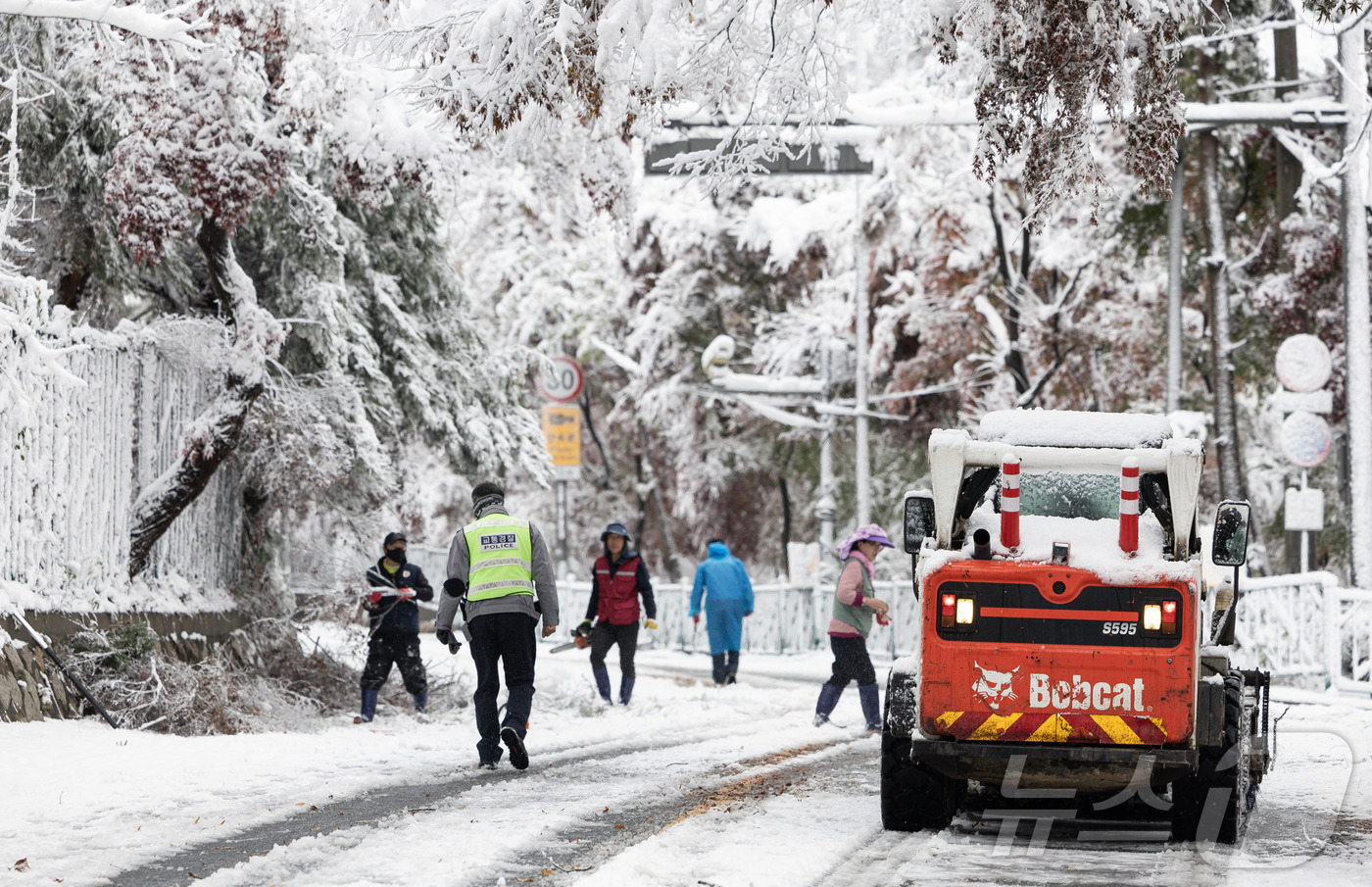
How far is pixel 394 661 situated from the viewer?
45.5 feet

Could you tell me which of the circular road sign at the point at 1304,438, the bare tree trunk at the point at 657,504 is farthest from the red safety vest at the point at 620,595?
the bare tree trunk at the point at 657,504

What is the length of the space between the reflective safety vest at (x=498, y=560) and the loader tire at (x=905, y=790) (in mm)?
3145

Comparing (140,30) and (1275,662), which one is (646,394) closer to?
(1275,662)

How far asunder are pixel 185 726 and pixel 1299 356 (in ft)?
40.1

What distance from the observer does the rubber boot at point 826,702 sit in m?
13.1

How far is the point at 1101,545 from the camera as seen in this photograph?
7660 millimetres

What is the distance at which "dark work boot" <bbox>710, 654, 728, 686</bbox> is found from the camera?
18.8m

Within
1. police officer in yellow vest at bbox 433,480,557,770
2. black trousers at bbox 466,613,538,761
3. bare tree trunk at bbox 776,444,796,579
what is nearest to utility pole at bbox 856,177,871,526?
bare tree trunk at bbox 776,444,796,579

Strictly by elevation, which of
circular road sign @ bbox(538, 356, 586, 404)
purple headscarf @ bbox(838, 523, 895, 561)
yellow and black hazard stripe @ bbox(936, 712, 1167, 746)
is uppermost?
circular road sign @ bbox(538, 356, 586, 404)

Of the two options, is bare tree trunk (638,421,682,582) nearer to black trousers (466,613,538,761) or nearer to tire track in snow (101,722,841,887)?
tire track in snow (101,722,841,887)

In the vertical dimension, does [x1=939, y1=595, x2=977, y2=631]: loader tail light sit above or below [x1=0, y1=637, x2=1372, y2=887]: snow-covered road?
above

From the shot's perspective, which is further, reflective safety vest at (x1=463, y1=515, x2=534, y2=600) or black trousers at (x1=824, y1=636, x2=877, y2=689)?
black trousers at (x1=824, y1=636, x2=877, y2=689)

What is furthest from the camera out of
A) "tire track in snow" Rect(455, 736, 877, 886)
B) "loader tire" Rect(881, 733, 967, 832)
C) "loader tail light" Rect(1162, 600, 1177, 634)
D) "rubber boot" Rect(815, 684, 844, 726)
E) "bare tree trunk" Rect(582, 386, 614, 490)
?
"bare tree trunk" Rect(582, 386, 614, 490)

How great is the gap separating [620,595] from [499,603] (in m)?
5.39
